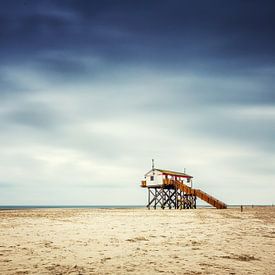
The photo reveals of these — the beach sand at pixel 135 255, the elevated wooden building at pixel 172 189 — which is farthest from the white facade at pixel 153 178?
the beach sand at pixel 135 255

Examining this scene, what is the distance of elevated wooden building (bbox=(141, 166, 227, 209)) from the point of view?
50500 millimetres

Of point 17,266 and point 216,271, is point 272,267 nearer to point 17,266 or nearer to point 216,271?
point 216,271

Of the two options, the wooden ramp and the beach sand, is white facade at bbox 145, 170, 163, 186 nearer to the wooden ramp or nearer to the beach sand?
the wooden ramp

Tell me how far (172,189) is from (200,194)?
694cm

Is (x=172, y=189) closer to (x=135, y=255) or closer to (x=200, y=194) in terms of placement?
(x=200, y=194)

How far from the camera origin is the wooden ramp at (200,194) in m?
49.4

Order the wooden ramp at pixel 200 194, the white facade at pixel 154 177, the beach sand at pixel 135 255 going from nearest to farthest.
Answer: the beach sand at pixel 135 255 < the wooden ramp at pixel 200 194 < the white facade at pixel 154 177

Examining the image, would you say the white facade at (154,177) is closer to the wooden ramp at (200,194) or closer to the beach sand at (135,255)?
the wooden ramp at (200,194)

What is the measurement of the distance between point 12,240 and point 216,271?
8.47m

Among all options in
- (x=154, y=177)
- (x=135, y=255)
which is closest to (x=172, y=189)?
(x=154, y=177)

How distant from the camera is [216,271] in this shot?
7.38m

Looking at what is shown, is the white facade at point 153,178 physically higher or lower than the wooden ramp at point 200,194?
higher

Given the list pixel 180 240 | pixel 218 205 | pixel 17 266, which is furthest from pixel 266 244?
pixel 218 205

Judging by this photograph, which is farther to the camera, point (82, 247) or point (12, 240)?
point (12, 240)
